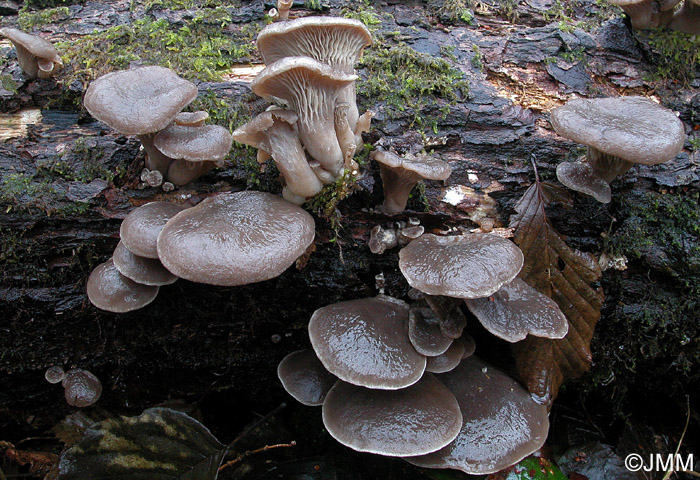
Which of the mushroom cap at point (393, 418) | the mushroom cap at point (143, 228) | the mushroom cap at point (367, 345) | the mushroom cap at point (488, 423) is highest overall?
the mushroom cap at point (143, 228)

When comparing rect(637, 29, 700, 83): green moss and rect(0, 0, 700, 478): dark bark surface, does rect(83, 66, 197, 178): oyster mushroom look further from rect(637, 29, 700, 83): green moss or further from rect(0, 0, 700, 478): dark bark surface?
rect(637, 29, 700, 83): green moss

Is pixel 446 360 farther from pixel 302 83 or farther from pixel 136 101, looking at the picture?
pixel 136 101

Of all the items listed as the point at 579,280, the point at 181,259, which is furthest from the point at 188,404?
the point at 579,280

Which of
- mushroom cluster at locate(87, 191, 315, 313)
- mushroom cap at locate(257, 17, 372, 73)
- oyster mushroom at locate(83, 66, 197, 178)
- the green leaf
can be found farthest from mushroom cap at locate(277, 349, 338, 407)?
mushroom cap at locate(257, 17, 372, 73)

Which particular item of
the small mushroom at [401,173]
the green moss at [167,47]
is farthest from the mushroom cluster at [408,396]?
the green moss at [167,47]

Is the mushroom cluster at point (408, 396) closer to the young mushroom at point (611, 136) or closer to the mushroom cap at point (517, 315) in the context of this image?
the mushroom cap at point (517, 315)

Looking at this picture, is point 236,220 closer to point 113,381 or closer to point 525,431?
point 113,381
